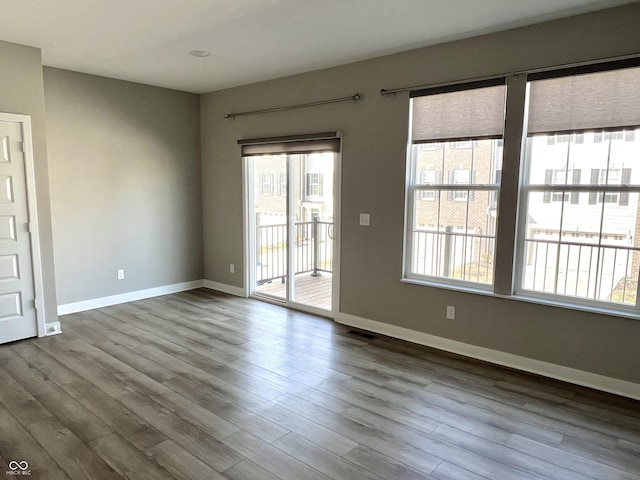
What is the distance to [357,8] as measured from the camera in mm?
2863

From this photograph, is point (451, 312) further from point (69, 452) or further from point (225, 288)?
point (225, 288)

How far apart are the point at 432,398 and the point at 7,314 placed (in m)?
3.77

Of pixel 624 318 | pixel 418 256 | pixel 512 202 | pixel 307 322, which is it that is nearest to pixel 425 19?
pixel 512 202

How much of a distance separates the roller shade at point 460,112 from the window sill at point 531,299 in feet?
4.26

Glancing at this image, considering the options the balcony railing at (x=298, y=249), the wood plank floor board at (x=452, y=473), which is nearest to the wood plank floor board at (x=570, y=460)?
the wood plank floor board at (x=452, y=473)

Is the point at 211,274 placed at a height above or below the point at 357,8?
below

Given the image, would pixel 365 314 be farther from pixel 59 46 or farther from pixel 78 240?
pixel 59 46

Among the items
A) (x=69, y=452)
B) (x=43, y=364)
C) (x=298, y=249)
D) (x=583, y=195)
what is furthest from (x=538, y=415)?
(x=298, y=249)

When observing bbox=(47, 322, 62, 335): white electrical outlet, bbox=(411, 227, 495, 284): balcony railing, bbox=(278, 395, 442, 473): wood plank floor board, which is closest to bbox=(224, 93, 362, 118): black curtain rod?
bbox=(411, 227, 495, 284): balcony railing

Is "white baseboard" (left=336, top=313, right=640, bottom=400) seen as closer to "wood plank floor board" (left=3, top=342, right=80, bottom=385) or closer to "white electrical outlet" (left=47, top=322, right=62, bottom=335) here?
"wood plank floor board" (left=3, top=342, right=80, bottom=385)

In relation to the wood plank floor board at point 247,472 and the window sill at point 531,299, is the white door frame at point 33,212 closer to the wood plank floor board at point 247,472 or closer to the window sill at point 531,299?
the wood plank floor board at point 247,472

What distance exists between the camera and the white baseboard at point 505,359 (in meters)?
2.97

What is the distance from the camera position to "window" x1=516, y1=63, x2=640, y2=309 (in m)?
2.89

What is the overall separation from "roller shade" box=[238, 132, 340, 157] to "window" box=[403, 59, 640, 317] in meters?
0.91
